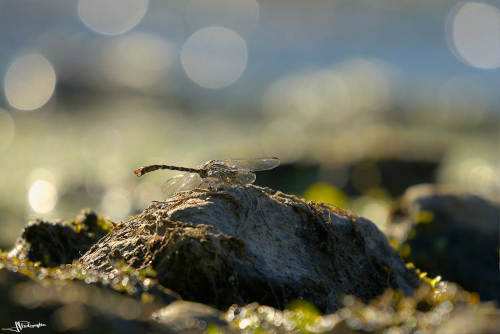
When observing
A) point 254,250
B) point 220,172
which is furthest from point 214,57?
point 254,250

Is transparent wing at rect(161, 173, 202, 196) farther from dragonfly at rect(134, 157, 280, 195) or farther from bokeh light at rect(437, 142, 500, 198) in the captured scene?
bokeh light at rect(437, 142, 500, 198)

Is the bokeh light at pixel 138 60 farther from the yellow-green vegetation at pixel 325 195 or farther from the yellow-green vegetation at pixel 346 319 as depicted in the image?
the yellow-green vegetation at pixel 346 319

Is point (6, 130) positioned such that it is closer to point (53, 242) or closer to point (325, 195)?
point (325, 195)

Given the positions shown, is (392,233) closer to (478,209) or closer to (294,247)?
(478,209)

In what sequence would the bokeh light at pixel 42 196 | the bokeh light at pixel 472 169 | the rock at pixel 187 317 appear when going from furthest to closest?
the bokeh light at pixel 472 169, the bokeh light at pixel 42 196, the rock at pixel 187 317

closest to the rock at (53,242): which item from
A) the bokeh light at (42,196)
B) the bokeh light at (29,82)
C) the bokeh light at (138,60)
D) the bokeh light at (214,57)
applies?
the bokeh light at (42,196)

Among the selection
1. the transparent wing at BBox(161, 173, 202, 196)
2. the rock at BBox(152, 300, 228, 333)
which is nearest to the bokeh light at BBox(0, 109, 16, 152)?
the transparent wing at BBox(161, 173, 202, 196)

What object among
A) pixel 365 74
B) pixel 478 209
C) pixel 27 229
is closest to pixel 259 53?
pixel 365 74
